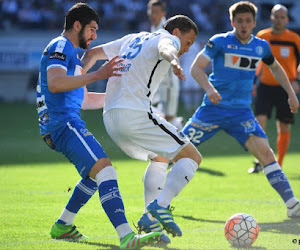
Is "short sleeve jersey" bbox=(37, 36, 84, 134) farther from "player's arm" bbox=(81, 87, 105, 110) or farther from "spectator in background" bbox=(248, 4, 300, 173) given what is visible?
"spectator in background" bbox=(248, 4, 300, 173)

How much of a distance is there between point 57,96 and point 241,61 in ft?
9.00

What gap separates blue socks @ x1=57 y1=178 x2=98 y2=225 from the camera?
19.2 feet

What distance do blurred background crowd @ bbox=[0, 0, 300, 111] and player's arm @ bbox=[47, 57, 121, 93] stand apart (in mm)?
16327

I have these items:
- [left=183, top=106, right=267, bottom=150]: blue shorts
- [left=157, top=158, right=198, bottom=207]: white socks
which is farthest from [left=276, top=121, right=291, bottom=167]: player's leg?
[left=157, top=158, right=198, bottom=207]: white socks

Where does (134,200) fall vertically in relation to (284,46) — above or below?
below

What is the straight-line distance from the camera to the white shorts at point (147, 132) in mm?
5652

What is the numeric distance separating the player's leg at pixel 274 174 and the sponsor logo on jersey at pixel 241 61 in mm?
834

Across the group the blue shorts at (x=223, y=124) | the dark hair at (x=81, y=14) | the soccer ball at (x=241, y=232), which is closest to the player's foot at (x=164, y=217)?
the soccer ball at (x=241, y=232)

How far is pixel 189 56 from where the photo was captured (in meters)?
22.5

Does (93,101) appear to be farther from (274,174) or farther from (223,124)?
(274,174)

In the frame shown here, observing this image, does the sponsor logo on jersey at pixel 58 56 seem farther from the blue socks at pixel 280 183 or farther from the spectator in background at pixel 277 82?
the spectator in background at pixel 277 82

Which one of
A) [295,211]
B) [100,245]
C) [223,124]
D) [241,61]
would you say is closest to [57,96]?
[100,245]

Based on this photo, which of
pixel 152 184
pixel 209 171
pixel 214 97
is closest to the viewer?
pixel 152 184

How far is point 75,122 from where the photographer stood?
18.5ft
